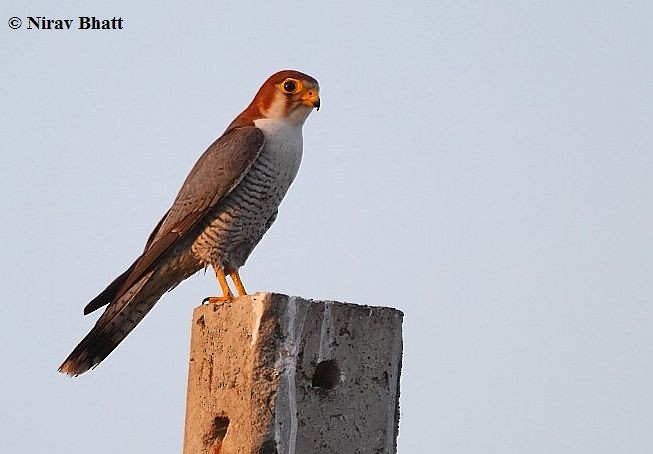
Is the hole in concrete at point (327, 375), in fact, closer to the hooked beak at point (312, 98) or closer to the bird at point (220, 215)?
the bird at point (220, 215)

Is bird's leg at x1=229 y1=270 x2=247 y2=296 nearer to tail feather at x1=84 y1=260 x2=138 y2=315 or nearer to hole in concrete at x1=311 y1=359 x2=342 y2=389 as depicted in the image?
tail feather at x1=84 y1=260 x2=138 y2=315

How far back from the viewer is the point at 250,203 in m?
7.41

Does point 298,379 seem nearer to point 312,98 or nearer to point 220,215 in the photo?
point 220,215

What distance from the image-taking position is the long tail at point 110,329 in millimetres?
7227

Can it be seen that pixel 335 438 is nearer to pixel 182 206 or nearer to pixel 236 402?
pixel 236 402

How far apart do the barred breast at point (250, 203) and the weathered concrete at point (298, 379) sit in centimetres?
156

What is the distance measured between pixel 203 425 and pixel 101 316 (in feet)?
5.84

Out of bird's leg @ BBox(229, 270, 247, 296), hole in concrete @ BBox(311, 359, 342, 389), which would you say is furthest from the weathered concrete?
bird's leg @ BBox(229, 270, 247, 296)

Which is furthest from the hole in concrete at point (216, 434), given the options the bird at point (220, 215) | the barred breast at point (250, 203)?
the barred breast at point (250, 203)

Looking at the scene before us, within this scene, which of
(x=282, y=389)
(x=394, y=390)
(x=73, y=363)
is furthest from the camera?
(x=73, y=363)

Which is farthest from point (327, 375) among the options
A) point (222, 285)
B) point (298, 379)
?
point (222, 285)

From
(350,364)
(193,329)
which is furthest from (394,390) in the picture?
(193,329)

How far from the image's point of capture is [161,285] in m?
7.59

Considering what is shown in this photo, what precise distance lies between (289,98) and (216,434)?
8.64 feet
